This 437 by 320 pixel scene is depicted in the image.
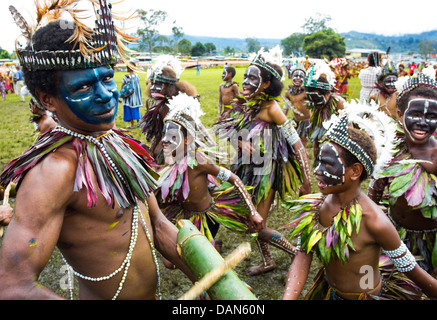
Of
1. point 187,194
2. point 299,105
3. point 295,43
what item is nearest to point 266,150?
point 187,194

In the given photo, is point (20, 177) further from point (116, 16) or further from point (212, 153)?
point (212, 153)

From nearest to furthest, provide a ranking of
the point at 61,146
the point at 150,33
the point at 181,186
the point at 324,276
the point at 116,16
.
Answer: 1. the point at 61,146
2. the point at 116,16
3. the point at 324,276
4. the point at 181,186
5. the point at 150,33

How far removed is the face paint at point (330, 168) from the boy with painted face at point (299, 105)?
4853 mm

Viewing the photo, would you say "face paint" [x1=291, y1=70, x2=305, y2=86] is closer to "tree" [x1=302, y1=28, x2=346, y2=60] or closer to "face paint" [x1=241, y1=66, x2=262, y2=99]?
"face paint" [x1=241, y1=66, x2=262, y2=99]

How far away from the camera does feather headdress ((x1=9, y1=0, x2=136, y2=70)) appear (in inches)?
58.3

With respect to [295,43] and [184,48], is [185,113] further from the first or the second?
[295,43]

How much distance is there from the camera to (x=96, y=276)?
1.75 m

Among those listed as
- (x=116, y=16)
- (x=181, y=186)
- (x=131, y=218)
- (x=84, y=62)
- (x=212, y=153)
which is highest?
(x=116, y=16)

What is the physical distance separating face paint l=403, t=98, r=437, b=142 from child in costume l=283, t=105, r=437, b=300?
0.63 m

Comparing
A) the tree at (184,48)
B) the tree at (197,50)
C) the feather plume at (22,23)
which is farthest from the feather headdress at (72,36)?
the tree at (197,50)

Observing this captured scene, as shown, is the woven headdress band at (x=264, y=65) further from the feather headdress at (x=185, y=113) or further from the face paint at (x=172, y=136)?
the face paint at (x=172, y=136)

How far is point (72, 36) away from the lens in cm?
149
